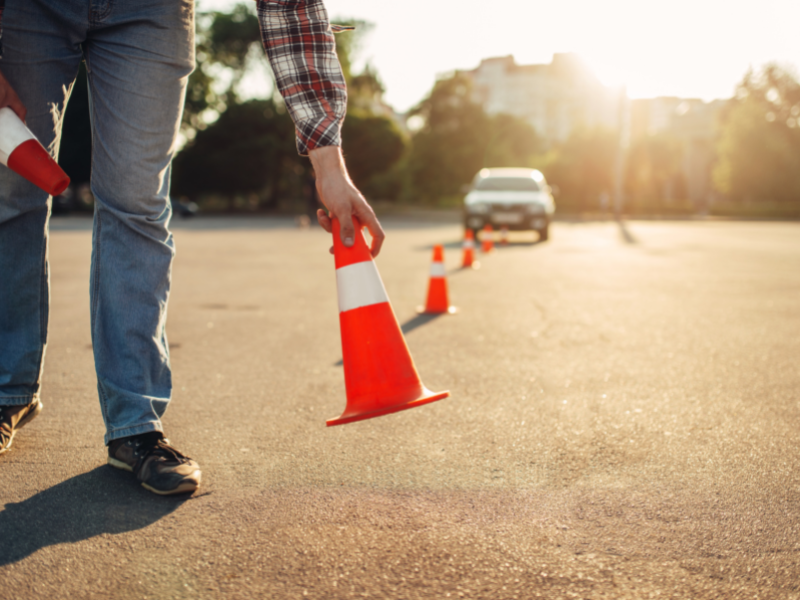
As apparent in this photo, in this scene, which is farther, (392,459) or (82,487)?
(392,459)

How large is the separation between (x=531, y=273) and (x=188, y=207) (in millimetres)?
28743

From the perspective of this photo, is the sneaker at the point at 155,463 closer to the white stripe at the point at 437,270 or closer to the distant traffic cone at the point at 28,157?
the distant traffic cone at the point at 28,157

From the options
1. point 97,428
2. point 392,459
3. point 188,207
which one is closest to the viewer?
point 392,459

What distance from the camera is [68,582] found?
1.61 meters

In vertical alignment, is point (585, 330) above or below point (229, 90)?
below

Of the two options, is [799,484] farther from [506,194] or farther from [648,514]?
[506,194]

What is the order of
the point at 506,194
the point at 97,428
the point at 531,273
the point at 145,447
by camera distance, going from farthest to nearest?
the point at 506,194
the point at 531,273
the point at 97,428
the point at 145,447

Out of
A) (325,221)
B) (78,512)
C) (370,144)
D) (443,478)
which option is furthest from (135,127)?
(370,144)

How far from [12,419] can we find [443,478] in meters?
1.37

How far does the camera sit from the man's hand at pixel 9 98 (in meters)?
2.14

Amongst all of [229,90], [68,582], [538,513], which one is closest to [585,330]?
[538,513]

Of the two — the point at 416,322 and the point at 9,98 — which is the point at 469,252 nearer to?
the point at 416,322

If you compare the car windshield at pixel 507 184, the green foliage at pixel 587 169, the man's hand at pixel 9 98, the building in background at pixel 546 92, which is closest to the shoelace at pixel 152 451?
the man's hand at pixel 9 98

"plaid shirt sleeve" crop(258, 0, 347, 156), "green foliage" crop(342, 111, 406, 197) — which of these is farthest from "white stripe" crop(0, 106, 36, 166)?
"green foliage" crop(342, 111, 406, 197)
